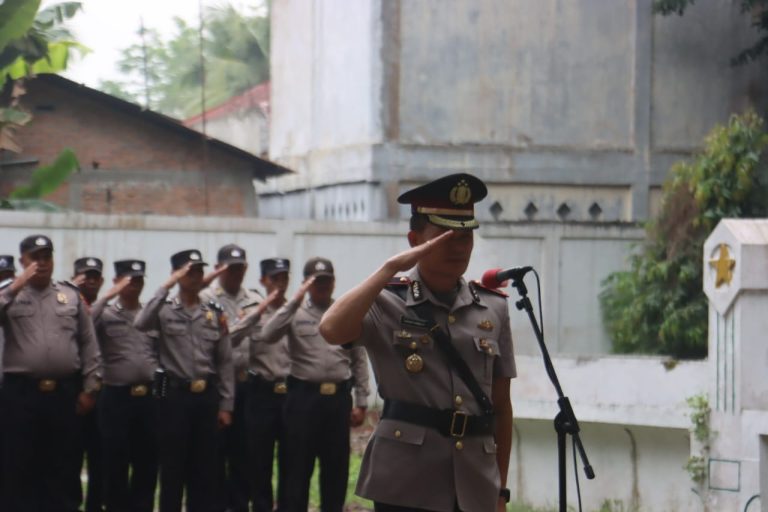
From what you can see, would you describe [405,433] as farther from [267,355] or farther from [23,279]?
[267,355]

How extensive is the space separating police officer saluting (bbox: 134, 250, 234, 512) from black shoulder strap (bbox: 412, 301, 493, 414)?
4868mm

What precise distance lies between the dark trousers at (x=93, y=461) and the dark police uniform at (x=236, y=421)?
94cm

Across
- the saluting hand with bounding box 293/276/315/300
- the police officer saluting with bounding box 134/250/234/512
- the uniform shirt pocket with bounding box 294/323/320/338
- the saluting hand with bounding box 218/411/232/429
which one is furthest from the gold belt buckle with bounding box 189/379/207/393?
the saluting hand with bounding box 293/276/315/300

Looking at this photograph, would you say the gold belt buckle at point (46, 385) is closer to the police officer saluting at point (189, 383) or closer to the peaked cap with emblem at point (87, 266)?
the police officer saluting at point (189, 383)

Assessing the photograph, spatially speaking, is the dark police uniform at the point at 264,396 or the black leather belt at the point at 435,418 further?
the dark police uniform at the point at 264,396

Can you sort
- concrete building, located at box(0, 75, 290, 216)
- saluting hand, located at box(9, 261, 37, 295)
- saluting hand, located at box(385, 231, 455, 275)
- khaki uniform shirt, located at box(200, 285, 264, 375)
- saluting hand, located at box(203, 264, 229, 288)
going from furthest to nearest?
concrete building, located at box(0, 75, 290, 216), khaki uniform shirt, located at box(200, 285, 264, 375), saluting hand, located at box(203, 264, 229, 288), saluting hand, located at box(9, 261, 37, 295), saluting hand, located at box(385, 231, 455, 275)

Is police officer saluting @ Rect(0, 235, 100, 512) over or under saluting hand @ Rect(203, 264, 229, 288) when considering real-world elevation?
under

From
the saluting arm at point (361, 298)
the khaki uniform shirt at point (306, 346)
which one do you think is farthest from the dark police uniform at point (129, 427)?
the saluting arm at point (361, 298)

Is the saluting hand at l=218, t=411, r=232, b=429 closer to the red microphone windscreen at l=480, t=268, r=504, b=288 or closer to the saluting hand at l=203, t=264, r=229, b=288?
the saluting hand at l=203, t=264, r=229, b=288

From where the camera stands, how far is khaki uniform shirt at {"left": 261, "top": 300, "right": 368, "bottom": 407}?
10164mm

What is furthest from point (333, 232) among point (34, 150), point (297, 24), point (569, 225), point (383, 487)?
point (383, 487)

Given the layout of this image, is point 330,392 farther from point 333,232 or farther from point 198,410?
point 333,232

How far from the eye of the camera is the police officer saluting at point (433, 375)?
17.0 feet

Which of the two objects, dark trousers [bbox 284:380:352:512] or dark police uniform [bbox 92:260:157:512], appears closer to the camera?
dark trousers [bbox 284:380:352:512]
